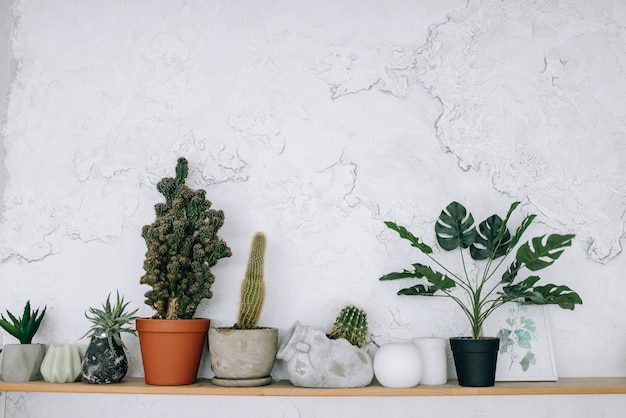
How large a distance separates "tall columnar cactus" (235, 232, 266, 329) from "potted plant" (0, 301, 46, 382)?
0.54 m

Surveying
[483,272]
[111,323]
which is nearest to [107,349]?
[111,323]

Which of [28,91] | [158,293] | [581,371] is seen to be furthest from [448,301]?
[28,91]

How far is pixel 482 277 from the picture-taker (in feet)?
5.62

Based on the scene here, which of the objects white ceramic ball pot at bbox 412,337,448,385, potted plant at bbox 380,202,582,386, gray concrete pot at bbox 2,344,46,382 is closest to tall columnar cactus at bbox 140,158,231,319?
gray concrete pot at bbox 2,344,46,382

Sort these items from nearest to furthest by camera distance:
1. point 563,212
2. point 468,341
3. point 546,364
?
point 468,341 → point 546,364 → point 563,212

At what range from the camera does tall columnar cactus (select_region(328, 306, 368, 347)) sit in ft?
5.18

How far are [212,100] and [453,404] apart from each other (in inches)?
43.3

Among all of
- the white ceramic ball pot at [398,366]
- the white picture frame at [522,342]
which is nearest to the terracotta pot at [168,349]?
the white ceramic ball pot at [398,366]

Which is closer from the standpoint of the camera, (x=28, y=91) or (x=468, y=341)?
(x=468, y=341)

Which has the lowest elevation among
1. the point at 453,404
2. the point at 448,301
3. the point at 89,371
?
the point at 453,404

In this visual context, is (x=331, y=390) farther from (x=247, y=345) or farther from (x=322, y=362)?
(x=247, y=345)

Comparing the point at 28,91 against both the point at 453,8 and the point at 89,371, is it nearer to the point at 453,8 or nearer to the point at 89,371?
the point at 89,371

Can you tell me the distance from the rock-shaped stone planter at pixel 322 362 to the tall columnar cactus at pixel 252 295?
109 mm

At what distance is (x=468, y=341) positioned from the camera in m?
1.52
